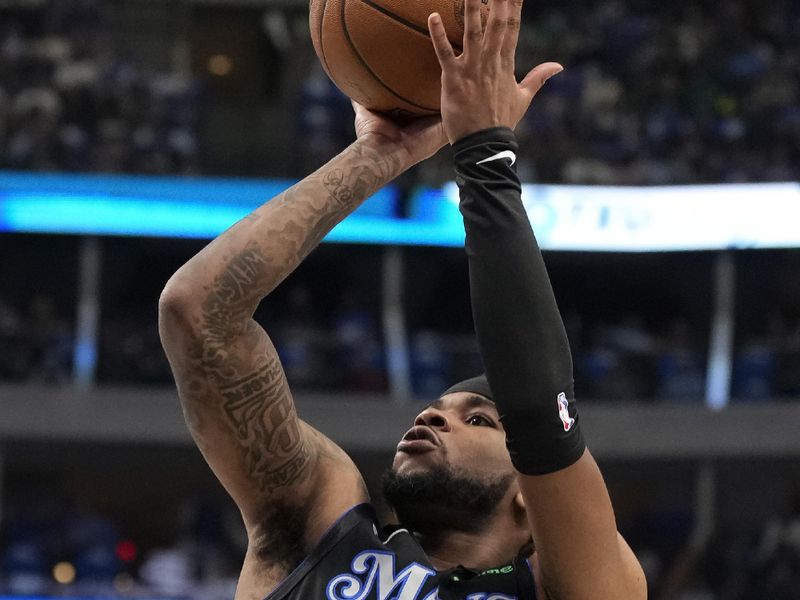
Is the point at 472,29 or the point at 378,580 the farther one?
the point at 378,580

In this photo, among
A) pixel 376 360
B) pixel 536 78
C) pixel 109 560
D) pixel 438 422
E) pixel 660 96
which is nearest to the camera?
pixel 536 78

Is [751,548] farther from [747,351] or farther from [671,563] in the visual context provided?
[747,351]

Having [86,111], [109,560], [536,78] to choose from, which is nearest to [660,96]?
[86,111]

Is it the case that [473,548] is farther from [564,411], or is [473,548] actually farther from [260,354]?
[564,411]

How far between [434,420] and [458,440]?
76 millimetres

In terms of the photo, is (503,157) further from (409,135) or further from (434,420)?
(434,420)

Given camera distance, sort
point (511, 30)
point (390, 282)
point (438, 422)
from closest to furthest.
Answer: point (511, 30)
point (438, 422)
point (390, 282)

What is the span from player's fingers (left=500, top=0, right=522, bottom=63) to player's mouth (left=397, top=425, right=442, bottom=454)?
0.92m

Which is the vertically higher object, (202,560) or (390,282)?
(390,282)

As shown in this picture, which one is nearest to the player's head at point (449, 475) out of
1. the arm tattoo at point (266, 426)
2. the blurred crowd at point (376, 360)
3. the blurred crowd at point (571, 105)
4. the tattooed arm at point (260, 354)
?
the tattooed arm at point (260, 354)

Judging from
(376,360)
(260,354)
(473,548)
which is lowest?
(376,360)

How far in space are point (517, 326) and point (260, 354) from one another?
0.68 m

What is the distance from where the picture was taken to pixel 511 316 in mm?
2174

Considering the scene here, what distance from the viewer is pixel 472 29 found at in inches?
88.6
